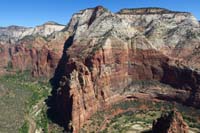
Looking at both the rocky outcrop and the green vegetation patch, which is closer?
the rocky outcrop

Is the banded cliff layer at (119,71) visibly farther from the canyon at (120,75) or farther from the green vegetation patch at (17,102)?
the green vegetation patch at (17,102)

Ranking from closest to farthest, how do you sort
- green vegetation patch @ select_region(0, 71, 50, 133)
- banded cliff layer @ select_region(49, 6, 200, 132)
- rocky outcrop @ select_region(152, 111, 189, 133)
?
rocky outcrop @ select_region(152, 111, 189, 133) < green vegetation patch @ select_region(0, 71, 50, 133) < banded cliff layer @ select_region(49, 6, 200, 132)

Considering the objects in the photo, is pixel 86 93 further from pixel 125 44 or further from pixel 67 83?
pixel 125 44

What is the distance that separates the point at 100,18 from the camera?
189 m

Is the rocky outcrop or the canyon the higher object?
the canyon

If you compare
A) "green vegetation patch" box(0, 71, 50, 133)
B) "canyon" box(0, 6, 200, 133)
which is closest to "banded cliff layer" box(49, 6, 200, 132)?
"canyon" box(0, 6, 200, 133)

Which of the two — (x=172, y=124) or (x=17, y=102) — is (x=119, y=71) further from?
(x=172, y=124)

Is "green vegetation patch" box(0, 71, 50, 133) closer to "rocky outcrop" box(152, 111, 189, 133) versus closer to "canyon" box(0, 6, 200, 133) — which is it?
"canyon" box(0, 6, 200, 133)

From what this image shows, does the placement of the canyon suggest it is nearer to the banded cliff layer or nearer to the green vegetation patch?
the banded cliff layer

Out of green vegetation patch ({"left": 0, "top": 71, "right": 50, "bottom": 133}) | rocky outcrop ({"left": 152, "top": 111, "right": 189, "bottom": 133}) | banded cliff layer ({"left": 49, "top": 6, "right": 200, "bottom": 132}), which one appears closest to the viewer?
rocky outcrop ({"left": 152, "top": 111, "right": 189, "bottom": 133})

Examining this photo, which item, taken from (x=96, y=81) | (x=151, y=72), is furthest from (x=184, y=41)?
(x=96, y=81)

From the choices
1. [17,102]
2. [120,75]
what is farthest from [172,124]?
[17,102]

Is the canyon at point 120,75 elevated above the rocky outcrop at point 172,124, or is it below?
above

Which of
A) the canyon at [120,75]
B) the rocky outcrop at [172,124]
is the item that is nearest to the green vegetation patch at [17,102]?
the canyon at [120,75]
